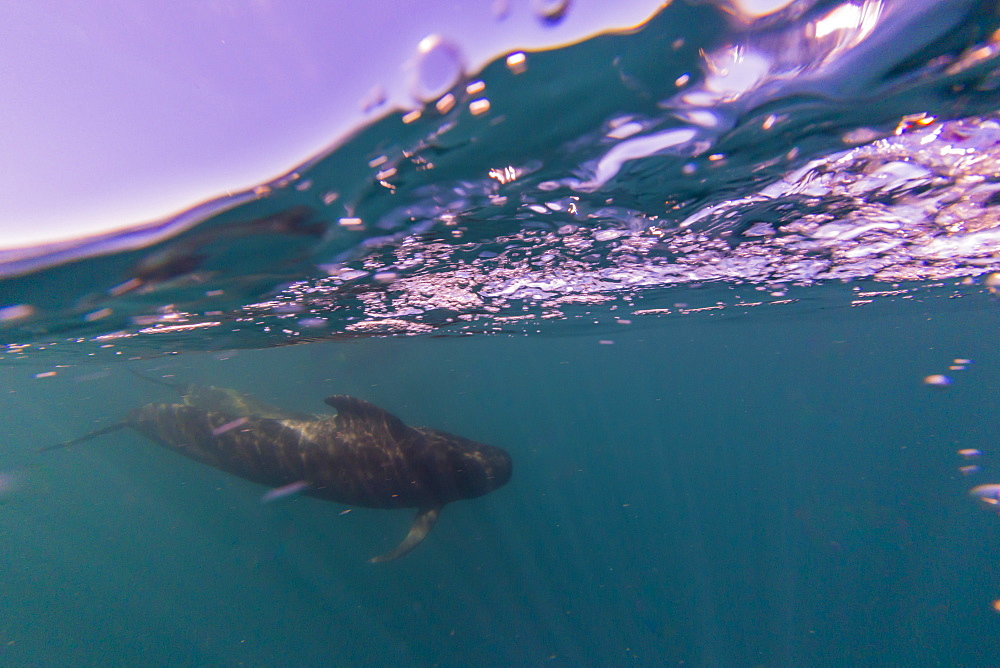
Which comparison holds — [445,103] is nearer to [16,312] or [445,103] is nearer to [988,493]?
[16,312]

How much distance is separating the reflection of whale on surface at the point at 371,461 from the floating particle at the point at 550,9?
9.20m

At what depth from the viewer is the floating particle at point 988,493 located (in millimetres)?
39666

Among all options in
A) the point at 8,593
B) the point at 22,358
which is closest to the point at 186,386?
the point at 22,358

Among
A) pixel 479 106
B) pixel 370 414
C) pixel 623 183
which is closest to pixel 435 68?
pixel 479 106

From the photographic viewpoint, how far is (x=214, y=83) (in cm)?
324

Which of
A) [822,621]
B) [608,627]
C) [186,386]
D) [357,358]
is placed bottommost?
[822,621]

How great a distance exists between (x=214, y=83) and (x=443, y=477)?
920 centimetres

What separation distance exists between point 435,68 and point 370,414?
8907 mm

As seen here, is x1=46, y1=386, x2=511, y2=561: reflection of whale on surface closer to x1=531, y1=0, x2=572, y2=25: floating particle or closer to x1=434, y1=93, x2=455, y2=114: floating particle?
x1=434, y1=93, x2=455, y2=114: floating particle

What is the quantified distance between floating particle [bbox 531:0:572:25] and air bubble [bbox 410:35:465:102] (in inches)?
25.0

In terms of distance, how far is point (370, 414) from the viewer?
10695 mm

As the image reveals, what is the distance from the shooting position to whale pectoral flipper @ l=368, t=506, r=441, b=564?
32.6ft

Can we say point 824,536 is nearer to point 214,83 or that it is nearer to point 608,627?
point 608,627

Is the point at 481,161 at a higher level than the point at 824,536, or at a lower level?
→ higher
